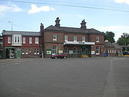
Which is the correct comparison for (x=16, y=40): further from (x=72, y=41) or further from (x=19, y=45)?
(x=72, y=41)

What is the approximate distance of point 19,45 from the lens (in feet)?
187

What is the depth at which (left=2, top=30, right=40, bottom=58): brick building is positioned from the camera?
56750 millimetres

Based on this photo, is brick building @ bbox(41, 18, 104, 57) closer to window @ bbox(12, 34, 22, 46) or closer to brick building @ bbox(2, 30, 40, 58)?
brick building @ bbox(2, 30, 40, 58)

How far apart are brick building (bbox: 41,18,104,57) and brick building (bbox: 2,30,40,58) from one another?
131 inches

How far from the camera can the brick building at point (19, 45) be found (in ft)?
186

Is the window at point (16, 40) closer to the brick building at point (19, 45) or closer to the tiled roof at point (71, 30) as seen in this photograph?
the brick building at point (19, 45)

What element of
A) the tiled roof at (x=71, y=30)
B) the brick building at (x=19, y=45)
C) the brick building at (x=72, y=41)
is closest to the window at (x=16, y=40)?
the brick building at (x=19, y=45)

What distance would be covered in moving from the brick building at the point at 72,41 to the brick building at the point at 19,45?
10.9 ft

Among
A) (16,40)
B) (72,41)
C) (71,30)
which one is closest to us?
(16,40)

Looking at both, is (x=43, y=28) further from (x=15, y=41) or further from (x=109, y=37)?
(x=109, y=37)

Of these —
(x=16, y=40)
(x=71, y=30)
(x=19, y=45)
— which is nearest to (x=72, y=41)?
(x=71, y=30)

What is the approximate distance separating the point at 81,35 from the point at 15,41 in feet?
66.0

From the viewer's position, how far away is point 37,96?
8.01 metres

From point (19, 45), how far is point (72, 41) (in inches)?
606
